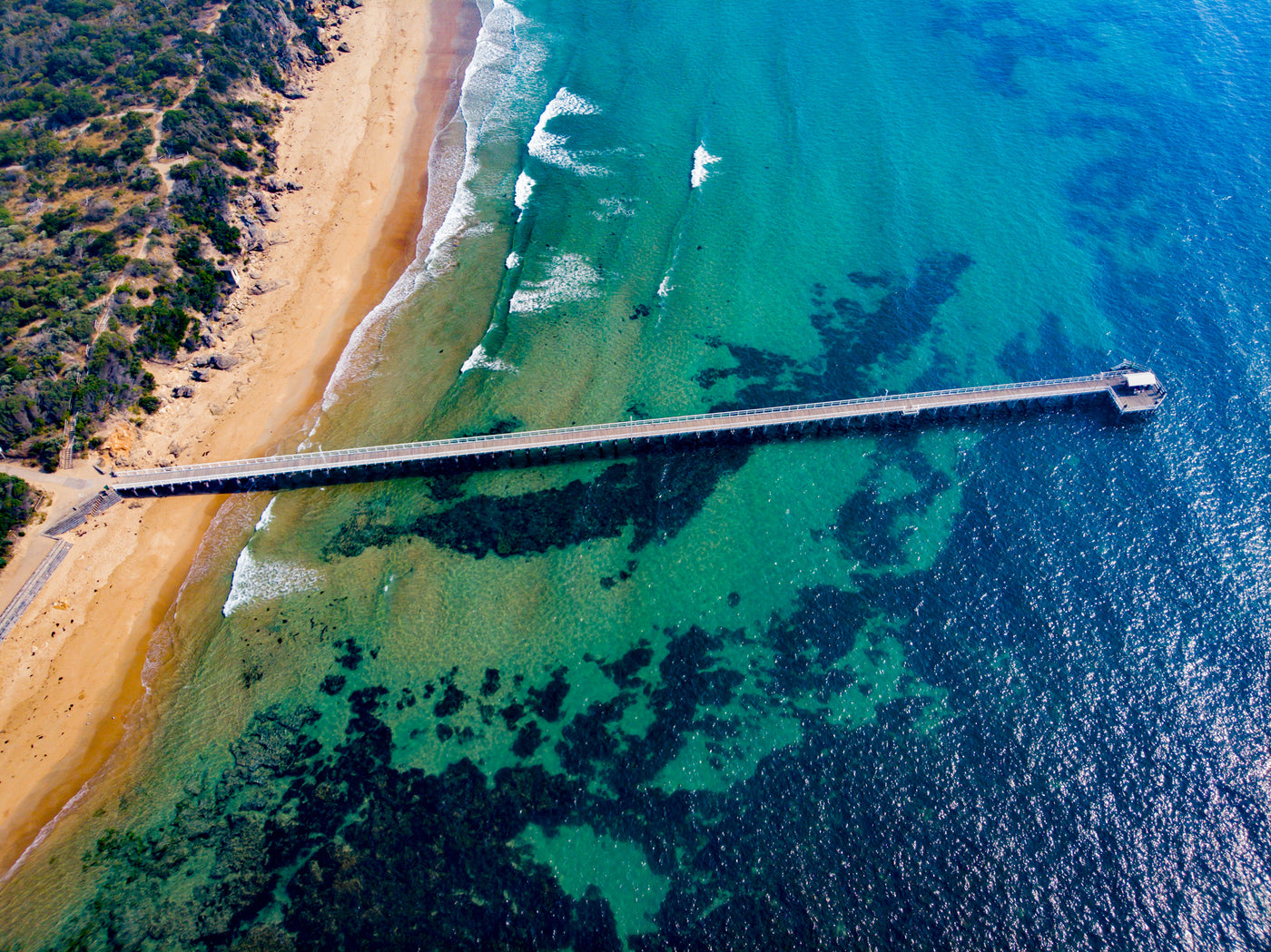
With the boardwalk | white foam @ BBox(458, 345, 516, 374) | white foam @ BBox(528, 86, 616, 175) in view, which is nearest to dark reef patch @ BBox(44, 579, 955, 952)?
the boardwalk

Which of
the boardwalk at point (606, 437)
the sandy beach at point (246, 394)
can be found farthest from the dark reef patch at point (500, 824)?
the boardwalk at point (606, 437)

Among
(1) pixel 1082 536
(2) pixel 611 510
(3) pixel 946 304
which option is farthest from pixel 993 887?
(3) pixel 946 304

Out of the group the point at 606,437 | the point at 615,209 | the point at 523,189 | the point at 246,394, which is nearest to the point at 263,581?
the point at 246,394

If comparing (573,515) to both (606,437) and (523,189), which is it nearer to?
(606,437)

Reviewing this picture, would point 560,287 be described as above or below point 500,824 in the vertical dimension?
above

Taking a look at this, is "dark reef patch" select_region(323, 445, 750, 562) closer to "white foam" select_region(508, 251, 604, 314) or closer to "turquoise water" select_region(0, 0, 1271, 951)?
"turquoise water" select_region(0, 0, 1271, 951)

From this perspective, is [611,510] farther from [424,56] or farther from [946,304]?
[424,56]

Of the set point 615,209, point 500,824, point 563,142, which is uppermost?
point 563,142
